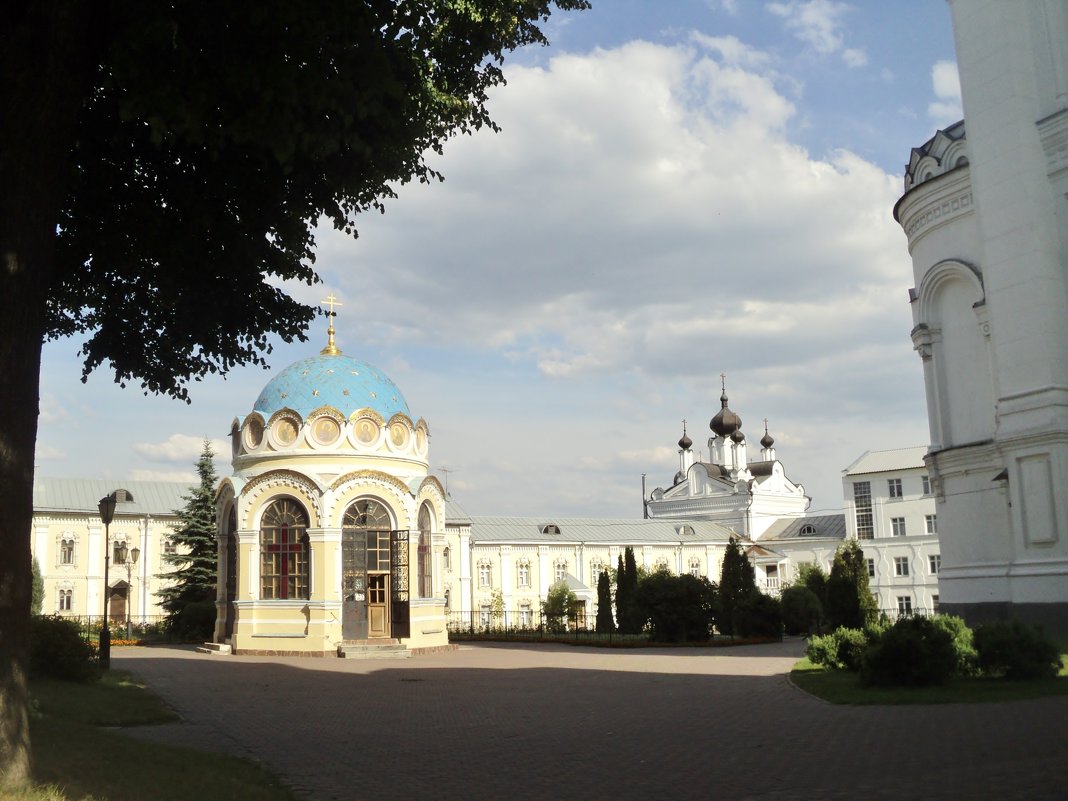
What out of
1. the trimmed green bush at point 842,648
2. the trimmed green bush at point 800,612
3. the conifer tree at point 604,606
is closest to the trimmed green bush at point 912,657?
the trimmed green bush at point 842,648

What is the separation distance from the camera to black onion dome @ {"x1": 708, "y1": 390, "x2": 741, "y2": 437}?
89.8 m

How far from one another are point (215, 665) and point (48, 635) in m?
8.22

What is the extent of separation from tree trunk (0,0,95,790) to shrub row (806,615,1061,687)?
1153 cm

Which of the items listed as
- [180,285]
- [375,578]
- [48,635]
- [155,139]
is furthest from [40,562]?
[155,139]

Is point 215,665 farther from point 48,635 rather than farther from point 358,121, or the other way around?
point 358,121

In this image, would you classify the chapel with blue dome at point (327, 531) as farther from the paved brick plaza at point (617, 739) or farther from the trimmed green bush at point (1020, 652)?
the trimmed green bush at point (1020, 652)

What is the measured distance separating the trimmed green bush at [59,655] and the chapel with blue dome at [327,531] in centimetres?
1128

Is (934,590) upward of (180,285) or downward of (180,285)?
downward

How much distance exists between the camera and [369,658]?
90.0 feet

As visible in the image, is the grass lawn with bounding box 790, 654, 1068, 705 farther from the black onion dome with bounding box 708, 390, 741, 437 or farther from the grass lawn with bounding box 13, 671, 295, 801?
the black onion dome with bounding box 708, 390, 741, 437

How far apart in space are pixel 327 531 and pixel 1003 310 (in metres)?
19.3

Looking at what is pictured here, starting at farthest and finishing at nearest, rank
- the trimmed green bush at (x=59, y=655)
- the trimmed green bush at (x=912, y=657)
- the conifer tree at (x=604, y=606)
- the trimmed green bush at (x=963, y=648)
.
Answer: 1. the conifer tree at (x=604, y=606)
2. the trimmed green bush at (x=59, y=655)
3. the trimmed green bush at (x=963, y=648)
4. the trimmed green bush at (x=912, y=657)

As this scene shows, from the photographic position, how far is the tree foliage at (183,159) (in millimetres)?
8102

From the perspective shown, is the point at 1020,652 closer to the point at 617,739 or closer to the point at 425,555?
the point at 617,739
